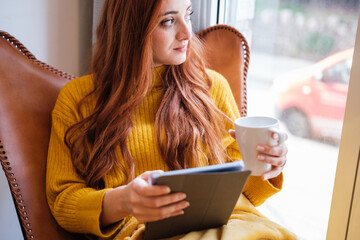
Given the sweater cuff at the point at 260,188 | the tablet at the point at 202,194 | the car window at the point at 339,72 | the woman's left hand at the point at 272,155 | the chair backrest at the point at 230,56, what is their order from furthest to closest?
the chair backrest at the point at 230,56 → the car window at the point at 339,72 → the sweater cuff at the point at 260,188 → the woman's left hand at the point at 272,155 → the tablet at the point at 202,194

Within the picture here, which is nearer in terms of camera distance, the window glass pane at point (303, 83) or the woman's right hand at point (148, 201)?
the woman's right hand at point (148, 201)

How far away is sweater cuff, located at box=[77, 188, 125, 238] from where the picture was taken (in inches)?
41.2

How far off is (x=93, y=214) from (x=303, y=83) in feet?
3.04

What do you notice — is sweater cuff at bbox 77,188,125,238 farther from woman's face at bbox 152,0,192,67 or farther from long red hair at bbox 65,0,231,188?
woman's face at bbox 152,0,192,67

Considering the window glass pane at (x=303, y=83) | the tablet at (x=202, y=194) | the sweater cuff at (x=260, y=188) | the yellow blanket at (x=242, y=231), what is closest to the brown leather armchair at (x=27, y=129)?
the yellow blanket at (x=242, y=231)

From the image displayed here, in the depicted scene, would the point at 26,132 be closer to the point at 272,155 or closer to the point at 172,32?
the point at 172,32

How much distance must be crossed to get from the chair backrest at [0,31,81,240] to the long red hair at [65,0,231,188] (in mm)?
119

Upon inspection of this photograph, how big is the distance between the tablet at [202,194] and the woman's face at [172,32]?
1.52ft

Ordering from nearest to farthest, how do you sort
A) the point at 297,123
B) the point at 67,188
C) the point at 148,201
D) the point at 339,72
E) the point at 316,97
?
the point at 148,201
the point at 67,188
the point at 339,72
the point at 316,97
the point at 297,123

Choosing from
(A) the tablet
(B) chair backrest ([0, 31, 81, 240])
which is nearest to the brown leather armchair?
(B) chair backrest ([0, 31, 81, 240])

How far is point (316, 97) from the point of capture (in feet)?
4.89

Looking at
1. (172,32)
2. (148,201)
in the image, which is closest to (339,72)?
(172,32)

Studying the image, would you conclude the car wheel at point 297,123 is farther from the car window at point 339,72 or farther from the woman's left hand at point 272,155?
the woman's left hand at point 272,155

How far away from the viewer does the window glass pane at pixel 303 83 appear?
137cm
